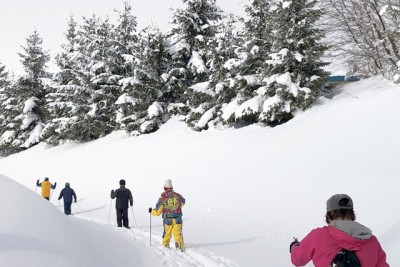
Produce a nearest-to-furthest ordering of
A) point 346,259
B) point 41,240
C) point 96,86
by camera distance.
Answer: point 346,259 < point 41,240 < point 96,86

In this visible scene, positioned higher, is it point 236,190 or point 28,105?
point 28,105

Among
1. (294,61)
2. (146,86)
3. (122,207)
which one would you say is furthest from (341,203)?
(146,86)

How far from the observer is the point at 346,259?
293cm

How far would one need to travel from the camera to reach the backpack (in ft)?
9.61

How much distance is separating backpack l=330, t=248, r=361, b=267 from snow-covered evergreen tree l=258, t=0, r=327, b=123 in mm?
14872

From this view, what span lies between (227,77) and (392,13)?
32.4ft

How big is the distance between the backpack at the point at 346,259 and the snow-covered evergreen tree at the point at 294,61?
1487 centimetres

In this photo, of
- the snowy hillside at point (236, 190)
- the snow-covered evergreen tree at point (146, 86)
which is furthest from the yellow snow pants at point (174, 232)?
the snow-covered evergreen tree at point (146, 86)

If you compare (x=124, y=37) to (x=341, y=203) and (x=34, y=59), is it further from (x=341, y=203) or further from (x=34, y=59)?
(x=341, y=203)

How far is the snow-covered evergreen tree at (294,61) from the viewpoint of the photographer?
17578mm

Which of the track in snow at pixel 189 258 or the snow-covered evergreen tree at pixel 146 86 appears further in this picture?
the snow-covered evergreen tree at pixel 146 86

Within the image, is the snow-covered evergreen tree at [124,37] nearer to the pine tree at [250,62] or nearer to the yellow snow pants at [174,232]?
the pine tree at [250,62]

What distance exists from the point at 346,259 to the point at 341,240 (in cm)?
15

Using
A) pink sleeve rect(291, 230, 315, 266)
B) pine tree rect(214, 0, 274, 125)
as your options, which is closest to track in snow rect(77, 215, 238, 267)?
pink sleeve rect(291, 230, 315, 266)
